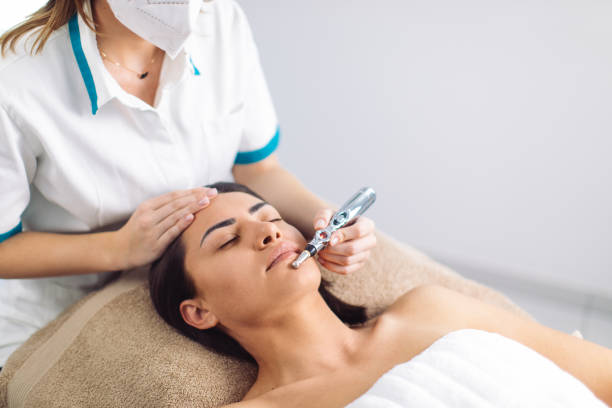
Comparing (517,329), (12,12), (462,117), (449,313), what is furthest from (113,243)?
(462,117)

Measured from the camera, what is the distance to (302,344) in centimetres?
106

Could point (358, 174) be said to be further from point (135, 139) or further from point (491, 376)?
point (491, 376)

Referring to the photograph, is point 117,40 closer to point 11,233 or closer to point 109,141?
point 109,141

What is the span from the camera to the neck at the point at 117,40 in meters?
1.10

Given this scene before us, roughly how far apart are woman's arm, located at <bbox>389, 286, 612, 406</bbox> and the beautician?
17cm

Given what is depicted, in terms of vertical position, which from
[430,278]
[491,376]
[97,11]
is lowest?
[430,278]

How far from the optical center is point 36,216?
1242 millimetres

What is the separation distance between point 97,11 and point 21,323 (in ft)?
2.54

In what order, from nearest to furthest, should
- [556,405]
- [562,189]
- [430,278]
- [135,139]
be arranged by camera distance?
[556,405]
[135,139]
[430,278]
[562,189]

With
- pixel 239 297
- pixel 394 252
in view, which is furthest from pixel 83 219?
pixel 394 252

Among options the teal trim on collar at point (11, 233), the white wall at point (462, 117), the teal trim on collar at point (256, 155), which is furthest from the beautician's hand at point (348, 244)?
the white wall at point (462, 117)

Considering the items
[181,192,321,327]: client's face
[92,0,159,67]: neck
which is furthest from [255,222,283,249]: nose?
[92,0,159,67]: neck

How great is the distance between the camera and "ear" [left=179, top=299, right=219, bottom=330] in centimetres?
112

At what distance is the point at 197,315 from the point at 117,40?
2.05 ft
